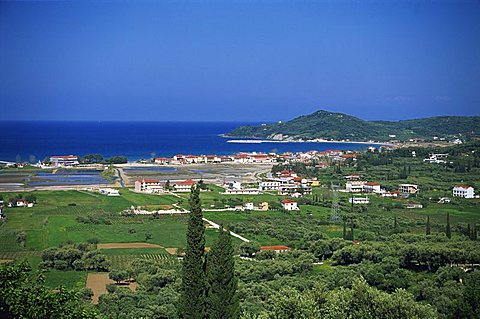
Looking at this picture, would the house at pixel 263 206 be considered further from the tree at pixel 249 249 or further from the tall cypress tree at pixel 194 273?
the tall cypress tree at pixel 194 273

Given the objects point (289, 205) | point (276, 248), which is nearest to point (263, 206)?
point (289, 205)

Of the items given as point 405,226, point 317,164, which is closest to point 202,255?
point 405,226

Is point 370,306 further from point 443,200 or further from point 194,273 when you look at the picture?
point 443,200

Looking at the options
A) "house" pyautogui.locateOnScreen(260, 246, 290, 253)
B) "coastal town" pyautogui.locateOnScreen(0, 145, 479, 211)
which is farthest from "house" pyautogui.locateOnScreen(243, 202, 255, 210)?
"house" pyautogui.locateOnScreen(260, 246, 290, 253)

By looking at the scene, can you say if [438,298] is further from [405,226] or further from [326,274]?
[405,226]

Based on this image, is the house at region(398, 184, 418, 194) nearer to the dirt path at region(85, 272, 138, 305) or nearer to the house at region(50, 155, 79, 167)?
the dirt path at region(85, 272, 138, 305)
